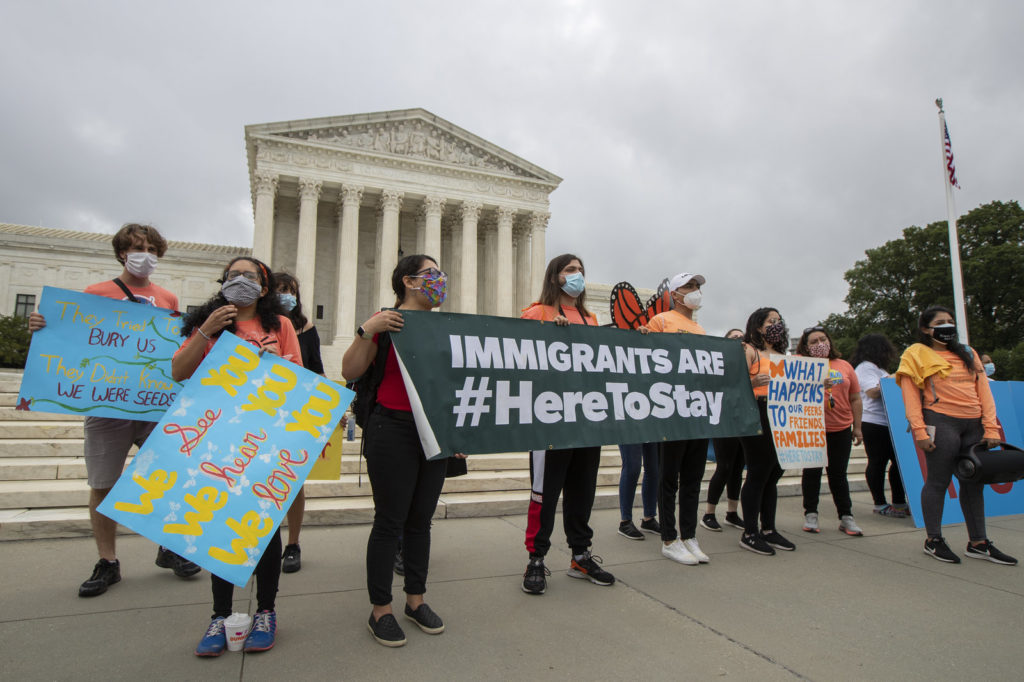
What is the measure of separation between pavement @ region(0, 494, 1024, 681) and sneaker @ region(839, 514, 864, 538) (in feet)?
2.10

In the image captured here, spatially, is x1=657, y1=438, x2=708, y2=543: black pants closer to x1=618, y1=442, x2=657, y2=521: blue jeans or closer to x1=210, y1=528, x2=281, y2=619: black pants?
x1=618, y1=442, x2=657, y2=521: blue jeans

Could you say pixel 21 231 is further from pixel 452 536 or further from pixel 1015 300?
pixel 1015 300

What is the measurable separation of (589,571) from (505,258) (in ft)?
109

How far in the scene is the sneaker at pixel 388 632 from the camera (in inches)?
108

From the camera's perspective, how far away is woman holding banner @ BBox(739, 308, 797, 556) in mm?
4734

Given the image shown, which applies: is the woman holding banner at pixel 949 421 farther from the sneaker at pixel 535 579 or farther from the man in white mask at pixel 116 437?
the man in white mask at pixel 116 437

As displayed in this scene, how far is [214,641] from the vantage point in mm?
2633

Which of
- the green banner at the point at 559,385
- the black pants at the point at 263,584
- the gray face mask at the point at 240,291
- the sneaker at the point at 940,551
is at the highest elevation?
the gray face mask at the point at 240,291

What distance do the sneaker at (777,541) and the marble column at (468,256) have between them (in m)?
30.5

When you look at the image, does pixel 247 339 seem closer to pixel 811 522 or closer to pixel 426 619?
pixel 426 619

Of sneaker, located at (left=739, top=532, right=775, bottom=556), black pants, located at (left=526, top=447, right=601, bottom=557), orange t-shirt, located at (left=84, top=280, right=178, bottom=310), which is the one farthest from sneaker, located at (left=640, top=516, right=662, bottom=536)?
orange t-shirt, located at (left=84, top=280, right=178, bottom=310)

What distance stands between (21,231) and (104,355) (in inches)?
1719

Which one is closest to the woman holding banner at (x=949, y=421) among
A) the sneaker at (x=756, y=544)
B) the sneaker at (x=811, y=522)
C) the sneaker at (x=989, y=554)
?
the sneaker at (x=989, y=554)

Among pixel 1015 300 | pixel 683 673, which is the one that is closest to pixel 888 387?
pixel 683 673
